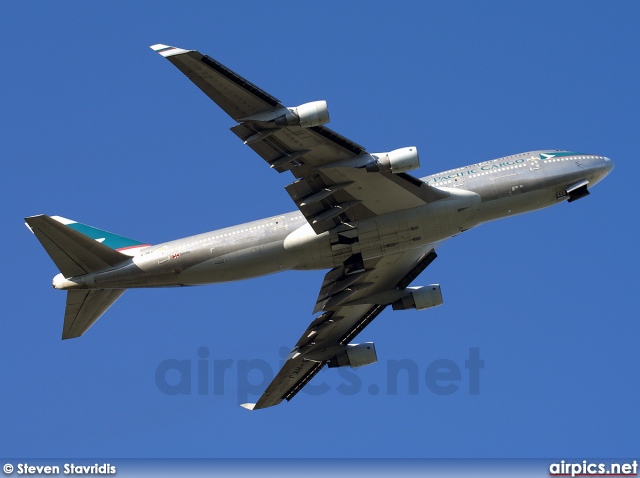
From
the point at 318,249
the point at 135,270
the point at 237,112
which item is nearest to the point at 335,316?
the point at 318,249

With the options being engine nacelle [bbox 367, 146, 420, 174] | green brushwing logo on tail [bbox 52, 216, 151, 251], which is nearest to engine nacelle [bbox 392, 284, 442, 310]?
engine nacelle [bbox 367, 146, 420, 174]

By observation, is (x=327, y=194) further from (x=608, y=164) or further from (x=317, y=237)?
(x=608, y=164)

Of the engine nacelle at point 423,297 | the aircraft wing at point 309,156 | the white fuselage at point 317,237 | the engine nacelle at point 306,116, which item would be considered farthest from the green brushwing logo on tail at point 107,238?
the engine nacelle at point 423,297

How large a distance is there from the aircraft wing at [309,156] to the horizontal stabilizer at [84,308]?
1377 centimetres

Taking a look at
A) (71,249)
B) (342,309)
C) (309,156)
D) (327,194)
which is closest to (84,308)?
(71,249)

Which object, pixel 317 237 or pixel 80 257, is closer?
pixel 80 257

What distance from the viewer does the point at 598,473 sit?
57.0 metres

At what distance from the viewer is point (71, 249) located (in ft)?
208

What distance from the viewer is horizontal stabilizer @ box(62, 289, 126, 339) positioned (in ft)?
218

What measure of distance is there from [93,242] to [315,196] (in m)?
13.6

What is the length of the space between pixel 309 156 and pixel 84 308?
57.7 feet

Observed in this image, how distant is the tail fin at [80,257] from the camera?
62438 millimetres

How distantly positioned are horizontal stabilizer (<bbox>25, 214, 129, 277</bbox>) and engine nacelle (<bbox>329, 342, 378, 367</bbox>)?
730 inches

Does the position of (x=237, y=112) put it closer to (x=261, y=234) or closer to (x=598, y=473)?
(x=261, y=234)
